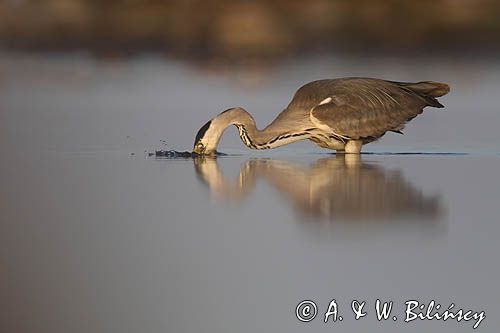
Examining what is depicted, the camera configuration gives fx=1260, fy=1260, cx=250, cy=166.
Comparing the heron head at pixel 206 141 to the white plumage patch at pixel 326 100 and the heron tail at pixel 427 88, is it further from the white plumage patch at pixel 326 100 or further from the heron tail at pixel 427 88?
the heron tail at pixel 427 88

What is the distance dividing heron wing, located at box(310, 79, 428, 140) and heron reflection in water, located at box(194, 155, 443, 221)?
1.05 feet

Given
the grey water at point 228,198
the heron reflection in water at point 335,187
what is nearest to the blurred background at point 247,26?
the grey water at point 228,198

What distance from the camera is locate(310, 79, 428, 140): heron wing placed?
8.91 m

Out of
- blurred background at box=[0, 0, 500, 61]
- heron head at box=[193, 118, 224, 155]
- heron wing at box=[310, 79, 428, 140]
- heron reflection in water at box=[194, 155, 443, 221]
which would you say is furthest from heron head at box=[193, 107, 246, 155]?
blurred background at box=[0, 0, 500, 61]

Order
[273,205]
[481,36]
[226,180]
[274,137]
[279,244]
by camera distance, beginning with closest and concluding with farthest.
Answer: [279,244], [273,205], [226,180], [274,137], [481,36]

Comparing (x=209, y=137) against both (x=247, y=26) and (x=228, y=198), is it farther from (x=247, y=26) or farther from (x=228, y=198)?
(x=247, y=26)

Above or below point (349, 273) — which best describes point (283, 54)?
above

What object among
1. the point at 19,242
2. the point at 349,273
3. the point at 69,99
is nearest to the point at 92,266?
the point at 19,242

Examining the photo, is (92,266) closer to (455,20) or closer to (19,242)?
(19,242)

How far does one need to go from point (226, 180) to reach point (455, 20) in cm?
773

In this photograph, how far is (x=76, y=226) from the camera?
588 cm

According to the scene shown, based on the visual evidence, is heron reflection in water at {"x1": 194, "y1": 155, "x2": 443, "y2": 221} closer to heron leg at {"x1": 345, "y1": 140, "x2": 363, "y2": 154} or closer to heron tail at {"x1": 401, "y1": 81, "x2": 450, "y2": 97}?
heron leg at {"x1": 345, "y1": 140, "x2": 363, "y2": 154}

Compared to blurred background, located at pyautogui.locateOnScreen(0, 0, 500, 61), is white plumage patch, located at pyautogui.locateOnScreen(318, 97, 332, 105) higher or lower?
lower

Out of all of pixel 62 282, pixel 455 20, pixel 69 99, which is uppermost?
pixel 455 20
